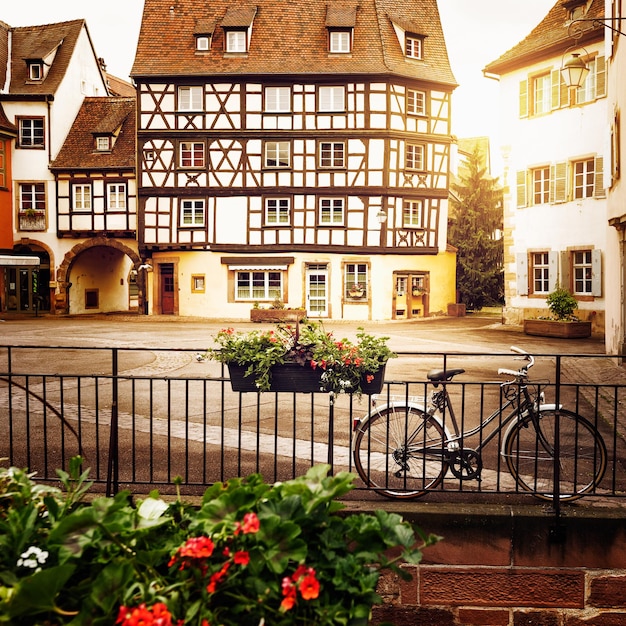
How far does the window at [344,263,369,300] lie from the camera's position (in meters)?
31.0

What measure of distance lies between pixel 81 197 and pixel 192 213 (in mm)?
5773

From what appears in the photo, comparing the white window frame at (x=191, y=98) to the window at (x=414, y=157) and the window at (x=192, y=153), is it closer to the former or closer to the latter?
the window at (x=192, y=153)

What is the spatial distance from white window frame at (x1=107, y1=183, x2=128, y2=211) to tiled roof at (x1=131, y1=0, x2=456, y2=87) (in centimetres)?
493

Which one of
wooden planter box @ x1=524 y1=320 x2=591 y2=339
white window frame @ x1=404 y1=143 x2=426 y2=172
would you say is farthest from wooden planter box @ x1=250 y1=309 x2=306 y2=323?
wooden planter box @ x1=524 y1=320 x2=591 y2=339

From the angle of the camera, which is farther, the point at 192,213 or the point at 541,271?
the point at 192,213

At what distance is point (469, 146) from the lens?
5906cm

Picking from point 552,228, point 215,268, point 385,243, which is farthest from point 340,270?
point 552,228

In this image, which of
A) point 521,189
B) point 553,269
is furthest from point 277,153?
point 553,269

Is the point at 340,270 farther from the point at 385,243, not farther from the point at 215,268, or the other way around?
the point at 215,268

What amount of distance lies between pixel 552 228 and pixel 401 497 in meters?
20.7

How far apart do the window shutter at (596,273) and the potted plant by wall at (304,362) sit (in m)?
18.9

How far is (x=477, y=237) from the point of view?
37.0m

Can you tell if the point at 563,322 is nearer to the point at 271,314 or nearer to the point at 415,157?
the point at 271,314

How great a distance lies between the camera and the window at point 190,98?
101 feet
